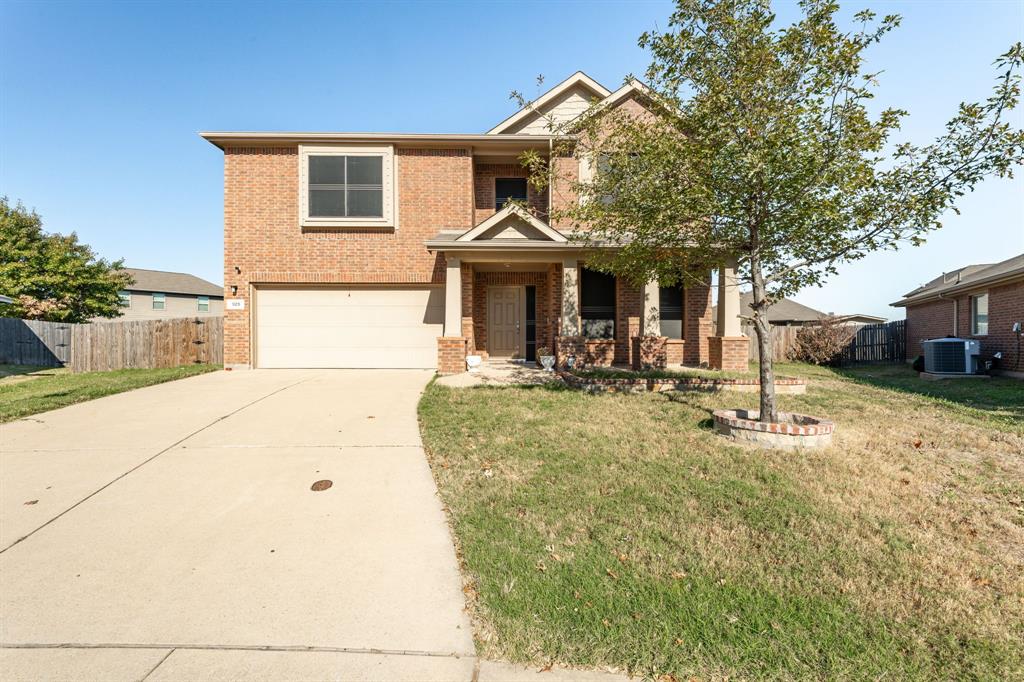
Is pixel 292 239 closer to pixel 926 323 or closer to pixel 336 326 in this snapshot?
pixel 336 326

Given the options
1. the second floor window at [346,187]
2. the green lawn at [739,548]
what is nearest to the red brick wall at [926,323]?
the green lawn at [739,548]

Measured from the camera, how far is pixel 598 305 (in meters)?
12.2

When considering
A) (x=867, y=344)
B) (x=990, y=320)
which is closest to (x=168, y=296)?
(x=867, y=344)

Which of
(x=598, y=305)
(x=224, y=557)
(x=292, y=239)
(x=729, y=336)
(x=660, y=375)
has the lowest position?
(x=224, y=557)

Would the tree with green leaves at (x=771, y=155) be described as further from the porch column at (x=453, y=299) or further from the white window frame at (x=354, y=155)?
the white window frame at (x=354, y=155)

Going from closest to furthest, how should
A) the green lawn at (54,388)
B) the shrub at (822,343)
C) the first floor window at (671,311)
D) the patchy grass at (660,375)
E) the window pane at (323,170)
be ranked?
the green lawn at (54,388)
the patchy grass at (660,375)
the window pane at (323,170)
the first floor window at (671,311)
the shrub at (822,343)

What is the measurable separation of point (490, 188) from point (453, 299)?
14.5 ft

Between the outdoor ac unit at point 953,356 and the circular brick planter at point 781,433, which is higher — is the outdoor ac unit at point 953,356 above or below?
above

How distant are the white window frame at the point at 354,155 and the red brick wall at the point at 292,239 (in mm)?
177

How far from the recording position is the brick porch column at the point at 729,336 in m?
10.6

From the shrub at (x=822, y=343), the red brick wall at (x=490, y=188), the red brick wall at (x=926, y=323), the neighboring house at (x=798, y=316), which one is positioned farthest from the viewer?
the neighboring house at (x=798, y=316)

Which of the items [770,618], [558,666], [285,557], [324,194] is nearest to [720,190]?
[770,618]

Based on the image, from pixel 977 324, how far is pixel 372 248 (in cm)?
Answer: 1977

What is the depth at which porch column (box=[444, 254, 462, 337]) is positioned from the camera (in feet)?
35.0
